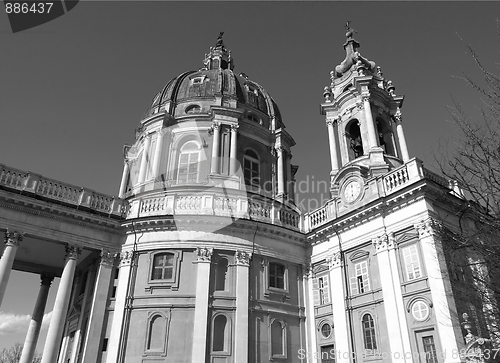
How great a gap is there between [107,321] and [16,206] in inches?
260

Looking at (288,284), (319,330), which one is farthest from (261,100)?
(319,330)

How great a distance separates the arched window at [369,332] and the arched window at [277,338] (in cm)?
394

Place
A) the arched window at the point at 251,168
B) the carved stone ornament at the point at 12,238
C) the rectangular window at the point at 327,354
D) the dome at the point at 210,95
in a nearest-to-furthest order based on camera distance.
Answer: the carved stone ornament at the point at 12,238 → the rectangular window at the point at 327,354 → the arched window at the point at 251,168 → the dome at the point at 210,95

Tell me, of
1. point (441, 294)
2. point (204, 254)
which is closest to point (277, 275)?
point (204, 254)

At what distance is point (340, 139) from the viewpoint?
26.3 meters

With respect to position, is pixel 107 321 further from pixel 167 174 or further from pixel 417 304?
pixel 417 304

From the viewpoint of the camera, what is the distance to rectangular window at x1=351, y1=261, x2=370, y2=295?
18344 millimetres

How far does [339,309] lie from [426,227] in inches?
228

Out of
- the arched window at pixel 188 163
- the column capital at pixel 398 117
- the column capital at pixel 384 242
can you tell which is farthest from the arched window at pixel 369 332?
the arched window at pixel 188 163

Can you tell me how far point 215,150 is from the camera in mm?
26938

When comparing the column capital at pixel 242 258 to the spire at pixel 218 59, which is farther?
the spire at pixel 218 59

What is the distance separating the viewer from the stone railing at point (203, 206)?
796 inches

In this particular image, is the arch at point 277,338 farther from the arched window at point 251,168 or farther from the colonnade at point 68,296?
the arched window at point 251,168

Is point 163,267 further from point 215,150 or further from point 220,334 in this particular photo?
point 215,150
